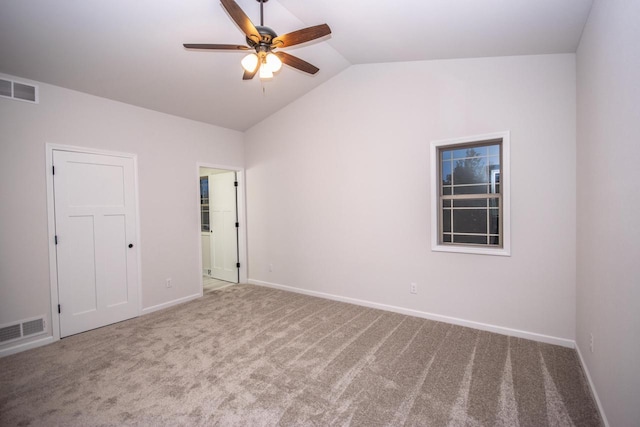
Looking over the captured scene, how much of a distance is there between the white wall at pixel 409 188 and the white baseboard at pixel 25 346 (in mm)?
2822

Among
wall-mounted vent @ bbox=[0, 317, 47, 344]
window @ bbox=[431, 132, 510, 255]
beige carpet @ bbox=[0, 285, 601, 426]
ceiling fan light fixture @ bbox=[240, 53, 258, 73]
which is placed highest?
ceiling fan light fixture @ bbox=[240, 53, 258, 73]

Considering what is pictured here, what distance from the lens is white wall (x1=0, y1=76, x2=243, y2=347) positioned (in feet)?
9.30

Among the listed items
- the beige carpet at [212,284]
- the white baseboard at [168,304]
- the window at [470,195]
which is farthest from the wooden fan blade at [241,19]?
the beige carpet at [212,284]

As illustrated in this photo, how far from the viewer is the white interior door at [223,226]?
5.36m

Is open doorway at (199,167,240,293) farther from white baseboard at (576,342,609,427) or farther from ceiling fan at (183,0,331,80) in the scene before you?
white baseboard at (576,342,609,427)

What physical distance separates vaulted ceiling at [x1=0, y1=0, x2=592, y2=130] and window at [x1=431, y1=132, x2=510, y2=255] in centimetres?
100

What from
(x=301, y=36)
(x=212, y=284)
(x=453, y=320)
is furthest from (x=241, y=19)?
(x=212, y=284)

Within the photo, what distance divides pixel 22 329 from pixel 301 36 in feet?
12.9

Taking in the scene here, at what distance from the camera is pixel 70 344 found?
3029mm

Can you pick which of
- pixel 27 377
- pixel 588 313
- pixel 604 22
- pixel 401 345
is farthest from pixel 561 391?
pixel 27 377

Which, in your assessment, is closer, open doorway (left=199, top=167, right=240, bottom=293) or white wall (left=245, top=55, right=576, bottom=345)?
white wall (left=245, top=55, right=576, bottom=345)

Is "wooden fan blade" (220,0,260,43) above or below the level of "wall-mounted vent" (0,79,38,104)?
above

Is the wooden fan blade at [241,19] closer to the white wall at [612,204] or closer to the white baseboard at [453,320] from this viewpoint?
the white wall at [612,204]

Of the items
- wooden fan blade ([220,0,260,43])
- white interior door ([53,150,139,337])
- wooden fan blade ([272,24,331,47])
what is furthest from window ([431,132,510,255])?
white interior door ([53,150,139,337])
